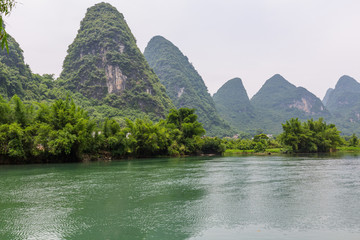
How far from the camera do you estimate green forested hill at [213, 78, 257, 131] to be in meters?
161

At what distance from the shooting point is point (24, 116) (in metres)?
24.3

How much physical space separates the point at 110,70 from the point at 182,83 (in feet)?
217

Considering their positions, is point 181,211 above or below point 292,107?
below

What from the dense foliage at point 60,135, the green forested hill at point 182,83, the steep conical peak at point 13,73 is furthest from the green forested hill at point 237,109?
the dense foliage at point 60,135

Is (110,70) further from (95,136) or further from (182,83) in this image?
(95,136)

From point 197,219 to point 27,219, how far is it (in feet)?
13.8

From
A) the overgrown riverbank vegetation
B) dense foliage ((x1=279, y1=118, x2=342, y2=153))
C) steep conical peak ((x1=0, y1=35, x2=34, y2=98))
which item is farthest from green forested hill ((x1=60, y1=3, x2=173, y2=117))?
dense foliage ((x1=279, y1=118, x2=342, y2=153))

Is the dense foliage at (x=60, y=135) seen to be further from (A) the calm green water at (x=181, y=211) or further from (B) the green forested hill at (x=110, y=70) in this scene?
(B) the green forested hill at (x=110, y=70)

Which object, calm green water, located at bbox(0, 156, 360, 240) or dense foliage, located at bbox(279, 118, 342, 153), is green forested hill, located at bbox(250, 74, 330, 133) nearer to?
dense foliage, located at bbox(279, 118, 342, 153)

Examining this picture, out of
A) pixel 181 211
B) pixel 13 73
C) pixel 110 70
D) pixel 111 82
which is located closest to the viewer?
pixel 181 211

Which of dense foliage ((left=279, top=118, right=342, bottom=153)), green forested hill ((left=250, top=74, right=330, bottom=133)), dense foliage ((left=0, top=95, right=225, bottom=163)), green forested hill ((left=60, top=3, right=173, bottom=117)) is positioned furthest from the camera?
green forested hill ((left=250, top=74, right=330, bottom=133))

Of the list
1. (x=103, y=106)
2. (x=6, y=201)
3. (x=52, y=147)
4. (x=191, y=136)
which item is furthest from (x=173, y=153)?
(x=103, y=106)

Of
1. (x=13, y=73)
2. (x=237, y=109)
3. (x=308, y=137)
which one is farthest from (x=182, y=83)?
(x=308, y=137)

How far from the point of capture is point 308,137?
44.2 meters
